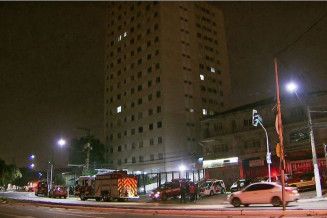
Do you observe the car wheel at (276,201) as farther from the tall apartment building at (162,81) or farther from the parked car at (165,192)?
the tall apartment building at (162,81)

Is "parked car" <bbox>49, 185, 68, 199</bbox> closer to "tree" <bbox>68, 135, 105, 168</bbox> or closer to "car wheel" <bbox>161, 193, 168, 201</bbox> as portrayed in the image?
"car wheel" <bbox>161, 193, 168, 201</bbox>

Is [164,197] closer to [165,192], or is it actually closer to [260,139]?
[165,192]

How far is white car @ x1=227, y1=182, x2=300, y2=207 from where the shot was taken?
20438 mm

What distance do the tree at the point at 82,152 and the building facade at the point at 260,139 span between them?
32.5 m

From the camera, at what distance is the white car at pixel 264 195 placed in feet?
67.1

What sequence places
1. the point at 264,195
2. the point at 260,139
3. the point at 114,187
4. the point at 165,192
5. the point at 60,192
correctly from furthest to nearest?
the point at 260,139 → the point at 60,192 → the point at 114,187 → the point at 165,192 → the point at 264,195

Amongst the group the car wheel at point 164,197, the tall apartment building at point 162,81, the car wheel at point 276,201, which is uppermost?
the tall apartment building at point 162,81

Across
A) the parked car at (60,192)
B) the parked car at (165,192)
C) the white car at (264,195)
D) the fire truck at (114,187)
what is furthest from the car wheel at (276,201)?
the parked car at (60,192)

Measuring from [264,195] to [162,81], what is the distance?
54.6 m

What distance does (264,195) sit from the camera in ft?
68.9

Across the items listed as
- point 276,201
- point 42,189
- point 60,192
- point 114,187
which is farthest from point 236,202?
point 42,189

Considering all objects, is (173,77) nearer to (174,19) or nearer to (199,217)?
(174,19)

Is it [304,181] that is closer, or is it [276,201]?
[276,201]

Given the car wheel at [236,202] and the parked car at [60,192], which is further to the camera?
the parked car at [60,192]
